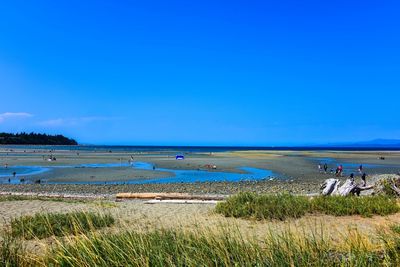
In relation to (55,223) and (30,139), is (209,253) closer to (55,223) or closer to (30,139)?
(55,223)

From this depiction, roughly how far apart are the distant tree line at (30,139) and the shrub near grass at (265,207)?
542ft

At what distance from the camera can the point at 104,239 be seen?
213 inches

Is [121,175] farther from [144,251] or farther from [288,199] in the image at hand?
[144,251]

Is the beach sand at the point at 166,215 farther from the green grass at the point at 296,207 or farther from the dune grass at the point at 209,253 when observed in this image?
the dune grass at the point at 209,253

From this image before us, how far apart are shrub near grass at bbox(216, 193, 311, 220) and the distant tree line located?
16519cm

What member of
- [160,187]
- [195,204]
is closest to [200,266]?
[195,204]

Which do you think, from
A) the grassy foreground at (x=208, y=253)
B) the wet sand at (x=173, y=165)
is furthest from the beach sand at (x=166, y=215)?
the wet sand at (x=173, y=165)

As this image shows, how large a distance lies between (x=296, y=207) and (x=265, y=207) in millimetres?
1047

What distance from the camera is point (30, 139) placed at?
169 metres

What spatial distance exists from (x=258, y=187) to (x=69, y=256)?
21.8 m

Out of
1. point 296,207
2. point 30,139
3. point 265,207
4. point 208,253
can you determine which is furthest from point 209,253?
point 30,139

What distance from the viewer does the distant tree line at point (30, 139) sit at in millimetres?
160625

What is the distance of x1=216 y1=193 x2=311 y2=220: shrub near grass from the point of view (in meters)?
12.1

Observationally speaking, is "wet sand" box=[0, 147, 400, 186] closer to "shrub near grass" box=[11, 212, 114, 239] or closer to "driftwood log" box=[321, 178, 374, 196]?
"driftwood log" box=[321, 178, 374, 196]
